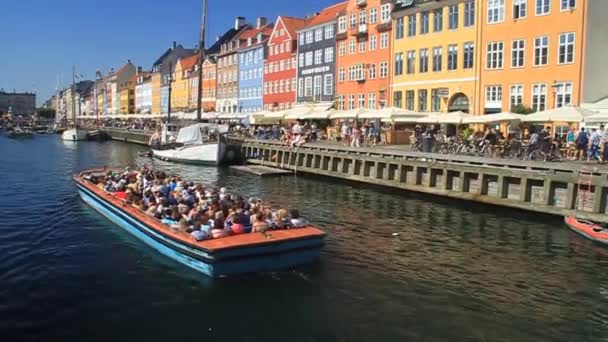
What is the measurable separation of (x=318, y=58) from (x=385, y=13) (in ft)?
41.9

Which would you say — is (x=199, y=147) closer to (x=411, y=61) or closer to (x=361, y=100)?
(x=361, y=100)

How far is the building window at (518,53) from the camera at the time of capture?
134 ft

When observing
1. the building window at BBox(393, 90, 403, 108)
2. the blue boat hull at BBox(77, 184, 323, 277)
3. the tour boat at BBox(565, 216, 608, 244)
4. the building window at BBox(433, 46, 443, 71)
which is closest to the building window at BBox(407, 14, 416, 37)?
the building window at BBox(433, 46, 443, 71)

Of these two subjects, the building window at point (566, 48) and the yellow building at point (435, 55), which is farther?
the yellow building at point (435, 55)

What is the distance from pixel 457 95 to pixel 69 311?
38.7m

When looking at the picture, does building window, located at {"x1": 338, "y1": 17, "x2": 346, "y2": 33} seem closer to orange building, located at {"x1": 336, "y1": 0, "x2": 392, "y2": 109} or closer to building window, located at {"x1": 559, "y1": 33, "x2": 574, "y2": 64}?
orange building, located at {"x1": 336, "y1": 0, "x2": 392, "y2": 109}

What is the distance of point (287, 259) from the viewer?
14828 millimetres

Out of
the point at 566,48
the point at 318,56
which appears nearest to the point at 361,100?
the point at 318,56

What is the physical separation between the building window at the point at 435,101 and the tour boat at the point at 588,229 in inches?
1049

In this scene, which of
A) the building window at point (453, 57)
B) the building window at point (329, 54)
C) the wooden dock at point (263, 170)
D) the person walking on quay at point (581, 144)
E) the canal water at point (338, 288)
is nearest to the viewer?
the canal water at point (338, 288)

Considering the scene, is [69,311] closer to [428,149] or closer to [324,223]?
[324,223]

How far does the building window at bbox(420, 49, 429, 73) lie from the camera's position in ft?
160

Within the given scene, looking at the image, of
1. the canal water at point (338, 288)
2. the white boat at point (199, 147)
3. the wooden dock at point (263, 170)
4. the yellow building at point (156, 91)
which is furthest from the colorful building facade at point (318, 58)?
the yellow building at point (156, 91)

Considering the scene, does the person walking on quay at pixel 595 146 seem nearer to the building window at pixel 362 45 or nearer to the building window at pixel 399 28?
the building window at pixel 399 28
